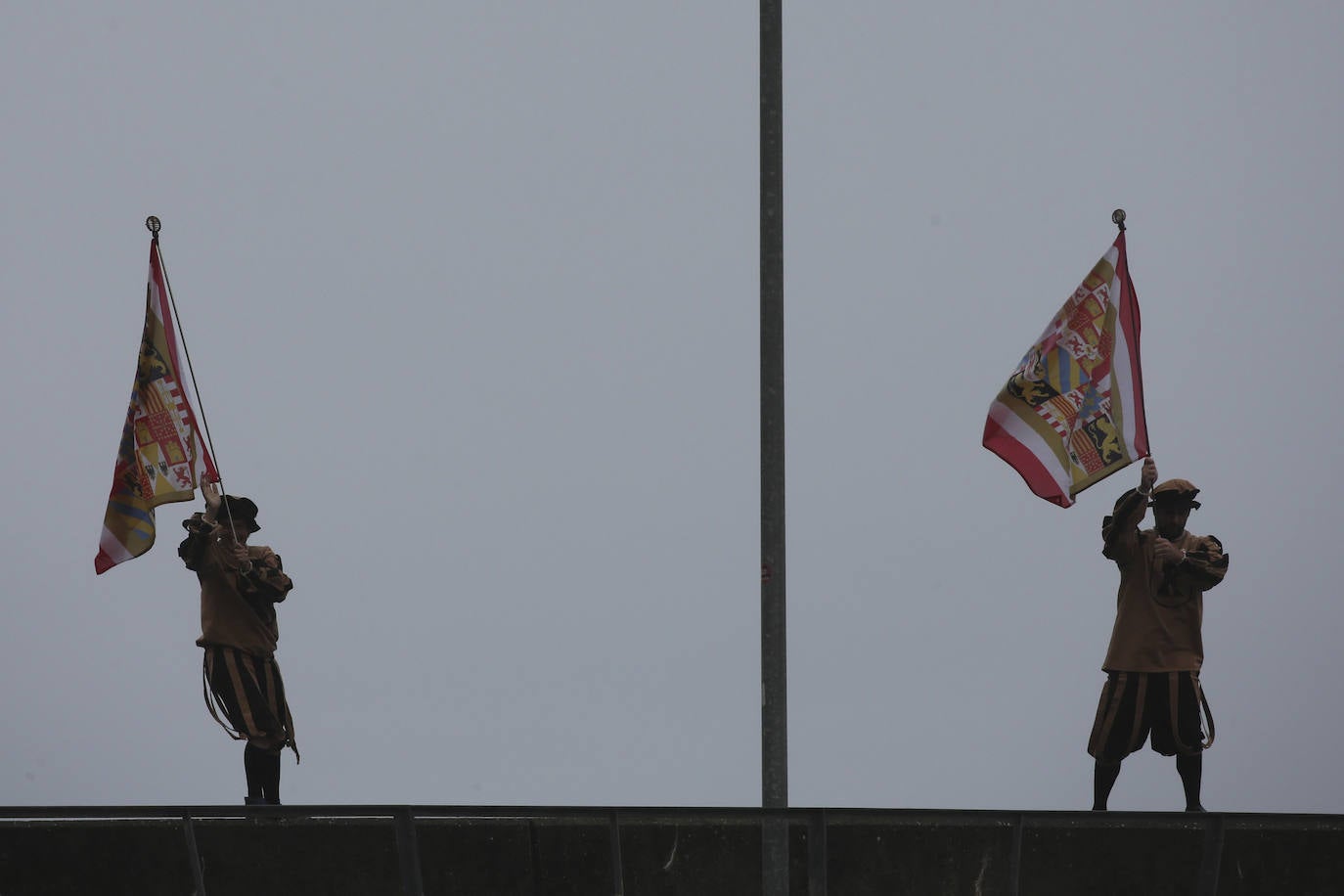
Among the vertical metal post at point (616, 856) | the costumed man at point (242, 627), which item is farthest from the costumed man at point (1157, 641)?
the costumed man at point (242, 627)

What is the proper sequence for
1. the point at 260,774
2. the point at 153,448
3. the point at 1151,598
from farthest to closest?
the point at 260,774 < the point at 153,448 < the point at 1151,598

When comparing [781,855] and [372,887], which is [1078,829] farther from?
[372,887]

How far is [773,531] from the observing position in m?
8.86

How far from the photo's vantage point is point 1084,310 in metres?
10.5

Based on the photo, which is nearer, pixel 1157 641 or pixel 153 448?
pixel 1157 641

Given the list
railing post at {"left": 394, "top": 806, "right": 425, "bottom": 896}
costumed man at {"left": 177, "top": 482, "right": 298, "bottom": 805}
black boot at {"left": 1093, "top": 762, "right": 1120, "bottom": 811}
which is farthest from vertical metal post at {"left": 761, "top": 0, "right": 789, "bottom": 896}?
costumed man at {"left": 177, "top": 482, "right": 298, "bottom": 805}

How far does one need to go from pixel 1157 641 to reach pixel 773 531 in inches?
105

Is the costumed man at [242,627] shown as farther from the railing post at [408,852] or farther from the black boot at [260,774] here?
the railing post at [408,852]

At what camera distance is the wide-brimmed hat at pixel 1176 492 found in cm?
1027

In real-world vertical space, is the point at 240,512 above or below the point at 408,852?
above

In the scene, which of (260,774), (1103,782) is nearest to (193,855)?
(260,774)

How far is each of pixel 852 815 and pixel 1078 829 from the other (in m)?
1.13

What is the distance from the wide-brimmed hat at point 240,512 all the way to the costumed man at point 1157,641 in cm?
473

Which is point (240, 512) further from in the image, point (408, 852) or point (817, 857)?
point (817, 857)
